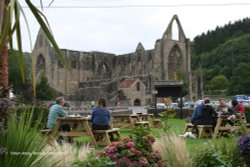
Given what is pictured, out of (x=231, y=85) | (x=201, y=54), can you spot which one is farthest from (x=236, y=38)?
(x=231, y=85)

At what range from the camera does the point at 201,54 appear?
325 feet

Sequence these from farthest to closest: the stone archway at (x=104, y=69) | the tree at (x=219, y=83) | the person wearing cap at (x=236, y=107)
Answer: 1. the tree at (x=219, y=83)
2. the stone archway at (x=104, y=69)
3. the person wearing cap at (x=236, y=107)

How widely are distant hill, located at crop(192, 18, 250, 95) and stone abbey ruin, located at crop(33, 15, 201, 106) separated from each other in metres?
15.8

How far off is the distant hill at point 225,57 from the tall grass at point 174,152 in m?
75.4

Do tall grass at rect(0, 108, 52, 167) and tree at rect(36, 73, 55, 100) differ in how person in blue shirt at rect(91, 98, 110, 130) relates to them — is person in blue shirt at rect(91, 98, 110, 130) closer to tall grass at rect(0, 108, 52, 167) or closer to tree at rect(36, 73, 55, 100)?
tall grass at rect(0, 108, 52, 167)

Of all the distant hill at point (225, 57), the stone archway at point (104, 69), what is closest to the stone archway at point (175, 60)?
the stone archway at point (104, 69)

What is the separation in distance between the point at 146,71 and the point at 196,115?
177ft

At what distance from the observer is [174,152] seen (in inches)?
195

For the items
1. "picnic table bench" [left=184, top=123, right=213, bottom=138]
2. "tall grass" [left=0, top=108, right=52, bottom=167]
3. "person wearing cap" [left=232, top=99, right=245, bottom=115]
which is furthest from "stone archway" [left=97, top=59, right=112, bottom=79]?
"tall grass" [left=0, top=108, right=52, bottom=167]

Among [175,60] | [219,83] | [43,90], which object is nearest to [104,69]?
[175,60]

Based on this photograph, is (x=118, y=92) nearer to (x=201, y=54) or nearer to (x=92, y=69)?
(x=92, y=69)

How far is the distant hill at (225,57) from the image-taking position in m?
79.3

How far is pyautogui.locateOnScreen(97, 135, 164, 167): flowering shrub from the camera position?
4285mm

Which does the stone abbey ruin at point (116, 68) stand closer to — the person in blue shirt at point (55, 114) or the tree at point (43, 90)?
the tree at point (43, 90)
